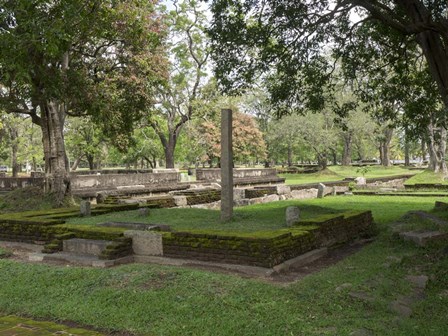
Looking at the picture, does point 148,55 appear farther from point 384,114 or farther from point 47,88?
point 384,114

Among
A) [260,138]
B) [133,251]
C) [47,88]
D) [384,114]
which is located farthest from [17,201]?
[260,138]

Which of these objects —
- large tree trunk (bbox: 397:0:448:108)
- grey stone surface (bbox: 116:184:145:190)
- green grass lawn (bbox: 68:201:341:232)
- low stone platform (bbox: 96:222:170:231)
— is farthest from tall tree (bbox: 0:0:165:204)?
large tree trunk (bbox: 397:0:448:108)

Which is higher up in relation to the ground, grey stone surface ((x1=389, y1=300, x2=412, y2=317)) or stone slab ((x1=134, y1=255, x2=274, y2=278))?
stone slab ((x1=134, y1=255, x2=274, y2=278))

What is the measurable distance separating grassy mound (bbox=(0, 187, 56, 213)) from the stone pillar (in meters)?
7.24

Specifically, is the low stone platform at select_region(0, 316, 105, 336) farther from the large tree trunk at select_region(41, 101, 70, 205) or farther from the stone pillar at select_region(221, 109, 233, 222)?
the large tree trunk at select_region(41, 101, 70, 205)

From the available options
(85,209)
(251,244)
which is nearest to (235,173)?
(85,209)

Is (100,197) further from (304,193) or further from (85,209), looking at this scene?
(304,193)

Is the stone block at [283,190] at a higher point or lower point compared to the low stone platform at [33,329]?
higher

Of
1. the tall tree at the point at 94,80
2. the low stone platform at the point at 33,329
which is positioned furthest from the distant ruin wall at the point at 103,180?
the low stone platform at the point at 33,329

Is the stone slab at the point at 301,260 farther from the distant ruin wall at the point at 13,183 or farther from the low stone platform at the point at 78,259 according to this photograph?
the distant ruin wall at the point at 13,183

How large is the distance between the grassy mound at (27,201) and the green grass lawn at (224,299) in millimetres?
7789

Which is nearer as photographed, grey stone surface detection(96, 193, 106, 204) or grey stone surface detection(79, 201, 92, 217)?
grey stone surface detection(79, 201, 92, 217)

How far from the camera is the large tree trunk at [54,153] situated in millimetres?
15297

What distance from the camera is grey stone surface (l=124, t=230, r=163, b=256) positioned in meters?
7.89
